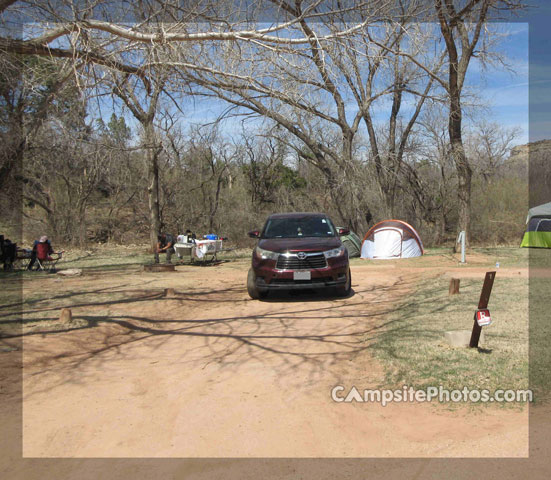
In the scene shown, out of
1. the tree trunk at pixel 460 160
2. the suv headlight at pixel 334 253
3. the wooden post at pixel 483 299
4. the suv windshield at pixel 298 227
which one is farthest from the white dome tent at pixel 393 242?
the wooden post at pixel 483 299

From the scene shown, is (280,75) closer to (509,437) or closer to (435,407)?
(435,407)

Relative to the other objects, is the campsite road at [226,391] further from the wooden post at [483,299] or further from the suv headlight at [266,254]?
the wooden post at [483,299]

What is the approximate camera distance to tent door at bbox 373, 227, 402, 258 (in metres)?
20.4

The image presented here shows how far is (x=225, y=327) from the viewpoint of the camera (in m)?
8.45

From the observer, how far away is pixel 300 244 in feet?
35.5

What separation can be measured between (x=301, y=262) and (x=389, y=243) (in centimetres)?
1067

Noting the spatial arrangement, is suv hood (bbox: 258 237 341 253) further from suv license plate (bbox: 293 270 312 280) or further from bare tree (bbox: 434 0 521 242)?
bare tree (bbox: 434 0 521 242)

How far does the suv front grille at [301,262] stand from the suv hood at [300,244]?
0.13 m

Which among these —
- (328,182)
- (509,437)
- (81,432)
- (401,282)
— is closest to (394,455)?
(509,437)

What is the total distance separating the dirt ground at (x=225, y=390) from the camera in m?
4.28

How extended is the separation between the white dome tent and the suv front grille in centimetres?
1028

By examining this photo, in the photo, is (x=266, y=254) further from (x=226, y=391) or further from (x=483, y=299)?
(x=483, y=299)

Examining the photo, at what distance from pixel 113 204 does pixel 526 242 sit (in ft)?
70.3

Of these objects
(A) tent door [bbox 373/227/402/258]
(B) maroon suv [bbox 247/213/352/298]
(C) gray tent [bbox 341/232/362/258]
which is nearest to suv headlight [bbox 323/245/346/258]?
(B) maroon suv [bbox 247/213/352/298]
